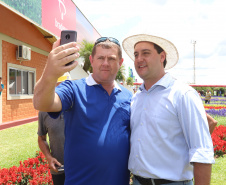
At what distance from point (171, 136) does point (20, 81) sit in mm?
10414

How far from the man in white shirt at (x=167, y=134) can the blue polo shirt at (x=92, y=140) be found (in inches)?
5.2

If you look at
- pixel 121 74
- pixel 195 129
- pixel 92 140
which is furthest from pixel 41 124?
pixel 121 74

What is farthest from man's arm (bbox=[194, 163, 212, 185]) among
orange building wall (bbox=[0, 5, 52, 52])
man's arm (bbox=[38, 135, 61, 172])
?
orange building wall (bbox=[0, 5, 52, 52])

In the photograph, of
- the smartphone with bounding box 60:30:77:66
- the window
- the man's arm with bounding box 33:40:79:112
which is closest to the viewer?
the man's arm with bounding box 33:40:79:112

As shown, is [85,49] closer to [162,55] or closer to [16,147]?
[16,147]

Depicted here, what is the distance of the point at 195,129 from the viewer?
1.82m

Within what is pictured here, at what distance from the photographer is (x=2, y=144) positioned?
6.09 meters

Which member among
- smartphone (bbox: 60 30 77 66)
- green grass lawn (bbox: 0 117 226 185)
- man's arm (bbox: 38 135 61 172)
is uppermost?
smartphone (bbox: 60 30 77 66)

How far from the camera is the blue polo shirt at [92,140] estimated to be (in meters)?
2.02

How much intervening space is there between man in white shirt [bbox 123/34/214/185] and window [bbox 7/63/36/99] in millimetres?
9024

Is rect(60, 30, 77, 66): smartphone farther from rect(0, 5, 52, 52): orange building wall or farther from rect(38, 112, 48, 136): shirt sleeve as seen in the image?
rect(0, 5, 52, 52): orange building wall

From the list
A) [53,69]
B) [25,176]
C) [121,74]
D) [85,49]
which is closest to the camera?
[53,69]

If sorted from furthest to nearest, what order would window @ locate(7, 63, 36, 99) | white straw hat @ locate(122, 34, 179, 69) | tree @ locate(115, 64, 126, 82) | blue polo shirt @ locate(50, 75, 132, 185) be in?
1. tree @ locate(115, 64, 126, 82)
2. window @ locate(7, 63, 36, 99)
3. white straw hat @ locate(122, 34, 179, 69)
4. blue polo shirt @ locate(50, 75, 132, 185)

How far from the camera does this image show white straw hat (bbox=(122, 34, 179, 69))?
2.25 metres
